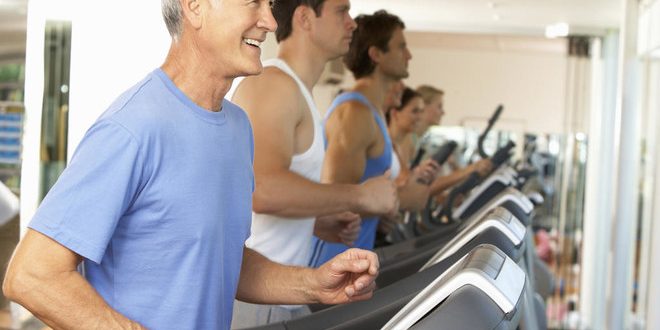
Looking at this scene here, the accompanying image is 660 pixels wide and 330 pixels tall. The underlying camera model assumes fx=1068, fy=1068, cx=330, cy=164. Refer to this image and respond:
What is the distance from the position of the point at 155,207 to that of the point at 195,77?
0.71ft

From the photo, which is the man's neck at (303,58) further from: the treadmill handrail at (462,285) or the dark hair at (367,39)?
the treadmill handrail at (462,285)

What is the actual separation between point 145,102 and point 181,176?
112 millimetres

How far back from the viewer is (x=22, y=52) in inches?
107

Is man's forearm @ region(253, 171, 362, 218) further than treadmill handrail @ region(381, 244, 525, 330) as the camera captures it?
Yes

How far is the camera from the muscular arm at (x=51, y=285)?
4.38 feet

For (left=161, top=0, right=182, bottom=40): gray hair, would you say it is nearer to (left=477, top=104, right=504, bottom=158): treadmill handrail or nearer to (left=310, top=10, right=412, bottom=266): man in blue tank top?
(left=310, top=10, right=412, bottom=266): man in blue tank top

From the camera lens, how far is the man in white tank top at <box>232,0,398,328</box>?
Result: 236 centimetres

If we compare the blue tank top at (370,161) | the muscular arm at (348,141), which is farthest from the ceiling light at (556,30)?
the muscular arm at (348,141)

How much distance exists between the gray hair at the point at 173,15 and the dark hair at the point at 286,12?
3.66 feet

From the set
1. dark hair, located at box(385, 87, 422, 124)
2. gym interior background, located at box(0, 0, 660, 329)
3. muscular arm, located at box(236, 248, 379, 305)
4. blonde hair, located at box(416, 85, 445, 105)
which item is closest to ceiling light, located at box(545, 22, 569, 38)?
gym interior background, located at box(0, 0, 660, 329)

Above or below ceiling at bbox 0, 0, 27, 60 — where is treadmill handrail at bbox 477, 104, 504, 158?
Result: below

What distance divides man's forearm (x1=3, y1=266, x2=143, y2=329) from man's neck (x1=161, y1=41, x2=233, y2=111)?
1.10 ft

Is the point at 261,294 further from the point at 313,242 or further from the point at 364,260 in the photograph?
the point at 313,242

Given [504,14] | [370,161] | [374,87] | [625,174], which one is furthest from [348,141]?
[504,14]
